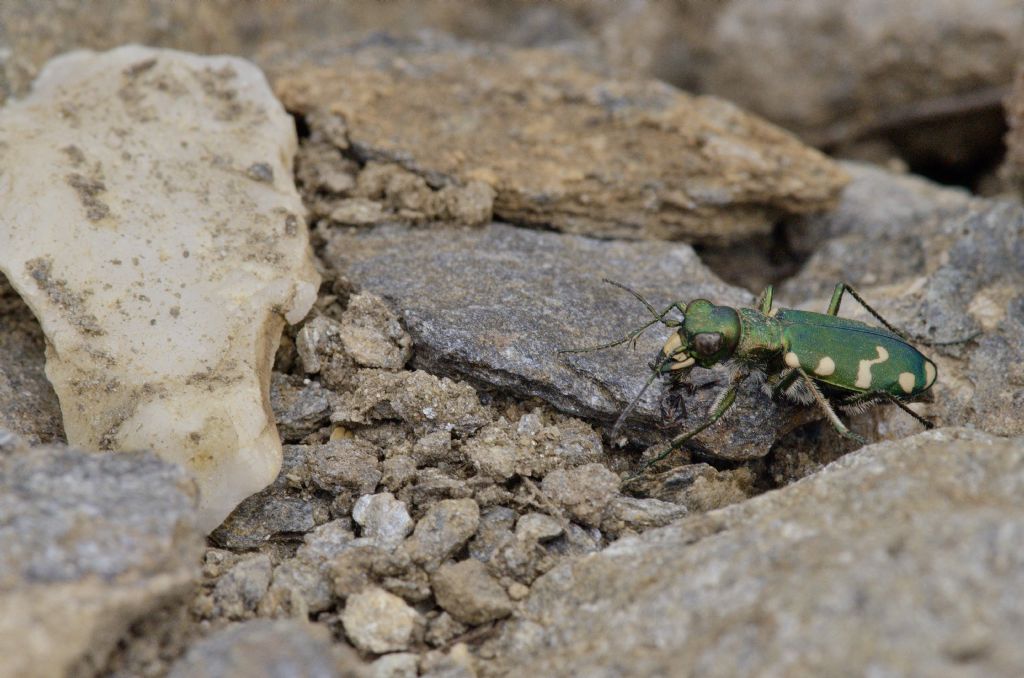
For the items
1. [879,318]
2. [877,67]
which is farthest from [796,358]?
[877,67]

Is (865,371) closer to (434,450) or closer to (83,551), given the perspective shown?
(434,450)

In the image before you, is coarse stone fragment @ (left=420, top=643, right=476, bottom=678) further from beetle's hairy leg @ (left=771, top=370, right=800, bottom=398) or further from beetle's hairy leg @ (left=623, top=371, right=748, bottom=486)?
beetle's hairy leg @ (left=771, top=370, right=800, bottom=398)

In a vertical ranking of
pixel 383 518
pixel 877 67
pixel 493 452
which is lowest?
pixel 383 518

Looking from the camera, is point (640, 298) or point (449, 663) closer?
point (449, 663)

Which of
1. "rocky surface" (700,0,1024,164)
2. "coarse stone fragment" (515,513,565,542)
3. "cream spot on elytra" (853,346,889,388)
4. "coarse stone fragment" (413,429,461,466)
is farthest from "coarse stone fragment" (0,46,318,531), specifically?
"rocky surface" (700,0,1024,164)

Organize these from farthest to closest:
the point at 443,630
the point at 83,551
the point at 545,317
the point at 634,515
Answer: the point at 545,317
the point at 634,515
the point at 443,630
the point at 83,551

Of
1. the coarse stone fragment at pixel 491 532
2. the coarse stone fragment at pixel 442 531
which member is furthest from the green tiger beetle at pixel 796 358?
the coarse stone fragment at pixel 442 531

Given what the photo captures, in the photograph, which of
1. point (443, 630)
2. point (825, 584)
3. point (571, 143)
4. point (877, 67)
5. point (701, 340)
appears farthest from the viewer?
point (877, 67)
